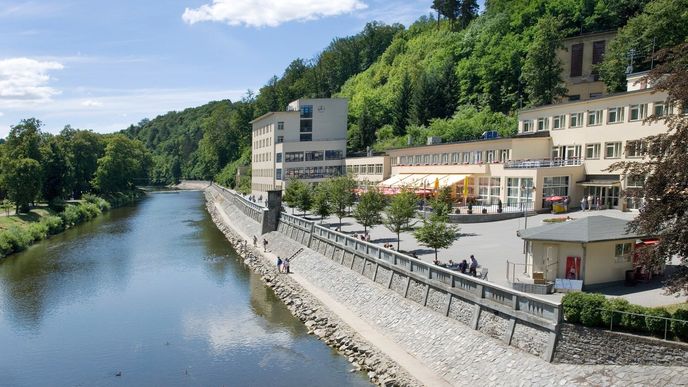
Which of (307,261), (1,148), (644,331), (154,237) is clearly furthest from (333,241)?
(1,148)

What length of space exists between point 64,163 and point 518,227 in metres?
73.9

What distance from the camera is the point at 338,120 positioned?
8175 centimetres

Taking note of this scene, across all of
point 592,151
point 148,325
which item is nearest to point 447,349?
point 148,325

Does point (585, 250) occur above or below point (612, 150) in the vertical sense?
below

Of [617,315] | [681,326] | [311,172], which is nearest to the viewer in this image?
[681,326]

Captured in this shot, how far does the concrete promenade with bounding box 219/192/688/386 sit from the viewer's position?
15.8 metres

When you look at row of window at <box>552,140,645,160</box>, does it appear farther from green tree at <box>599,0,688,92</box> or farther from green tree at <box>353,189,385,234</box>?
green tree at <box>353,189,385,234</box>

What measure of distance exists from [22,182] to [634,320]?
67.9m

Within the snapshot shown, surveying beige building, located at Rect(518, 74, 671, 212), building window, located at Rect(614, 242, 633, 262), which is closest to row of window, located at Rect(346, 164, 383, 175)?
beige building, located at Rect(518, 74, 671, 212)

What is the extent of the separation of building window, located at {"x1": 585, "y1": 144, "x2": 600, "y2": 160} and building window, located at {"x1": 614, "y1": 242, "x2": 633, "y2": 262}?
2047cm

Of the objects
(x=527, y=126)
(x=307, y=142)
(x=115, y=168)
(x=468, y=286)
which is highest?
(x=527, y=126)

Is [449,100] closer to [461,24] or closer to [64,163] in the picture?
[461,24]

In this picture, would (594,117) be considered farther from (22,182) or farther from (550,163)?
(22,182)

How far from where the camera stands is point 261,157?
89625mm
